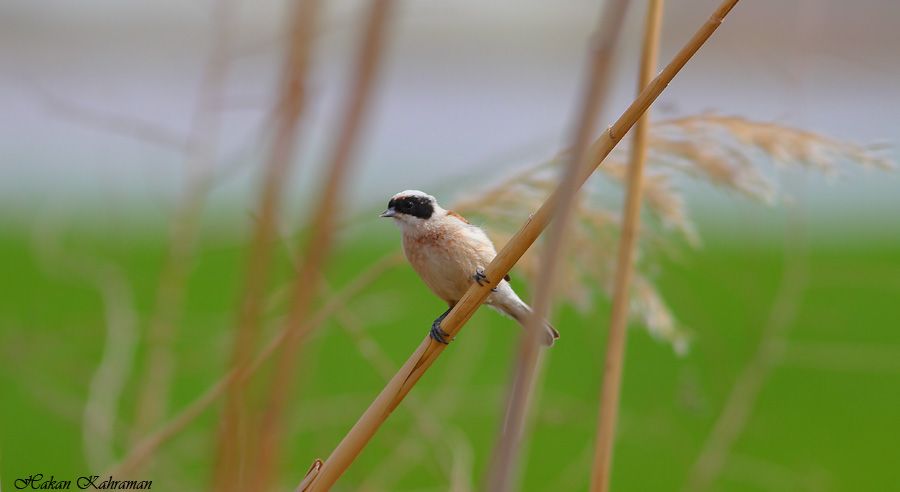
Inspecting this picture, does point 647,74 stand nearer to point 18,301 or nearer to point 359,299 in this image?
point 359,299

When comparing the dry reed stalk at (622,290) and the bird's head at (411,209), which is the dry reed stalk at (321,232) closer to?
the dry reed stalk at (622,290)

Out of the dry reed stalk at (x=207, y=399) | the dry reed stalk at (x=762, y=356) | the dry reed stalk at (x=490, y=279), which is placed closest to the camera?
the dry reed stalk at (x=490, y=279)

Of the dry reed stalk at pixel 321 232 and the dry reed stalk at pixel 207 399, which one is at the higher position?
the dry reed stalk at pixel 321 232

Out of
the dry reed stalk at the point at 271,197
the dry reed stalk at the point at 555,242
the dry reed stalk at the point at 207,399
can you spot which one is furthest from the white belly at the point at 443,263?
the dry reed stalk at the point at 555,242

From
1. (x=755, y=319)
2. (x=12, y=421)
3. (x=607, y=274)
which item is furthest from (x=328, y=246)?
(x=12, y=421)

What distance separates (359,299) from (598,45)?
198 centimetres

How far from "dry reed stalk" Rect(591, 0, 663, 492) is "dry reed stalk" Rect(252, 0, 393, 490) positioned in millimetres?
677

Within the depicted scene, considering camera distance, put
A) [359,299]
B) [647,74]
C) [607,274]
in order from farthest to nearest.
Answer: [359,299], [607,274], [647,74]

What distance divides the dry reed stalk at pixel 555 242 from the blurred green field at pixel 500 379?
64 mm

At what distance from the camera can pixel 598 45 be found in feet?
3.10

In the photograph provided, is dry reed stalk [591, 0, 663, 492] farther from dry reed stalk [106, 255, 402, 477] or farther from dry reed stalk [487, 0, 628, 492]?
dry reed stalk [487, 0, 628, 492]

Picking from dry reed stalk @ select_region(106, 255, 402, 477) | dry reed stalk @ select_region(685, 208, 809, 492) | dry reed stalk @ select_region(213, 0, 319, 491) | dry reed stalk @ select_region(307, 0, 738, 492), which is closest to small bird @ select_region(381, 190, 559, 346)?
dry reed stalk @ select_region(106, 255, 402, 477)

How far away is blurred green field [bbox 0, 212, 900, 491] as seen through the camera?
7.50 feet

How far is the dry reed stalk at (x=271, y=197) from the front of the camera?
3.36ft
